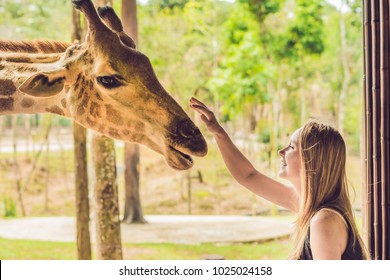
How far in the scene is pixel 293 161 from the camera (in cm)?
157

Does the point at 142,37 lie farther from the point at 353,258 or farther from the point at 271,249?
the point at 353,258

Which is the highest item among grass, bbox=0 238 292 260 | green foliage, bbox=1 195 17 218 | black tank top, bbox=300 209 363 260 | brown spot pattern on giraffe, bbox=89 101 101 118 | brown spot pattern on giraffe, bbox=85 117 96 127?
brown spot pattern on giraffe, bbox=89 101 101 118

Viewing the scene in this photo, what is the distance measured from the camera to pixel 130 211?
554 cm

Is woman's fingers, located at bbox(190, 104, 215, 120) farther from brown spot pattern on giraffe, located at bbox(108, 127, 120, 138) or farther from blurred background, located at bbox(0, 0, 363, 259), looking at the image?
blurred background, located at bbox(0, 0, 363, 259)

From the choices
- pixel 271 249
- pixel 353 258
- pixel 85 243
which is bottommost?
pixel 271 249

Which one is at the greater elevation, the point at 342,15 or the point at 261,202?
the point at 342,15

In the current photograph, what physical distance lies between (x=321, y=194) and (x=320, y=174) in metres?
0.05

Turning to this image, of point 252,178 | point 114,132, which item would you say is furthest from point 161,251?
point 114,132

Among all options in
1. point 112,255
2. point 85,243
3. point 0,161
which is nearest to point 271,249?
point 85,243

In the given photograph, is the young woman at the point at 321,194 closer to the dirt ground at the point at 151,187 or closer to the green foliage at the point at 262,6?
the green foliage at the point at 262,6

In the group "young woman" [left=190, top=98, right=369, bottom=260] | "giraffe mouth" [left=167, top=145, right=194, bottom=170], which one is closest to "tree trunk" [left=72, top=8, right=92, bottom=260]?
"giraffe mouth" [left=167, top=145, right=194, bottom=170]

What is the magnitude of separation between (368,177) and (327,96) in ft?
14.3

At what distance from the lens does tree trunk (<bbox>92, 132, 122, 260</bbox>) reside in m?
2.71

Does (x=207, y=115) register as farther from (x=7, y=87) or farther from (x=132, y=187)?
(x=132, y=187)
